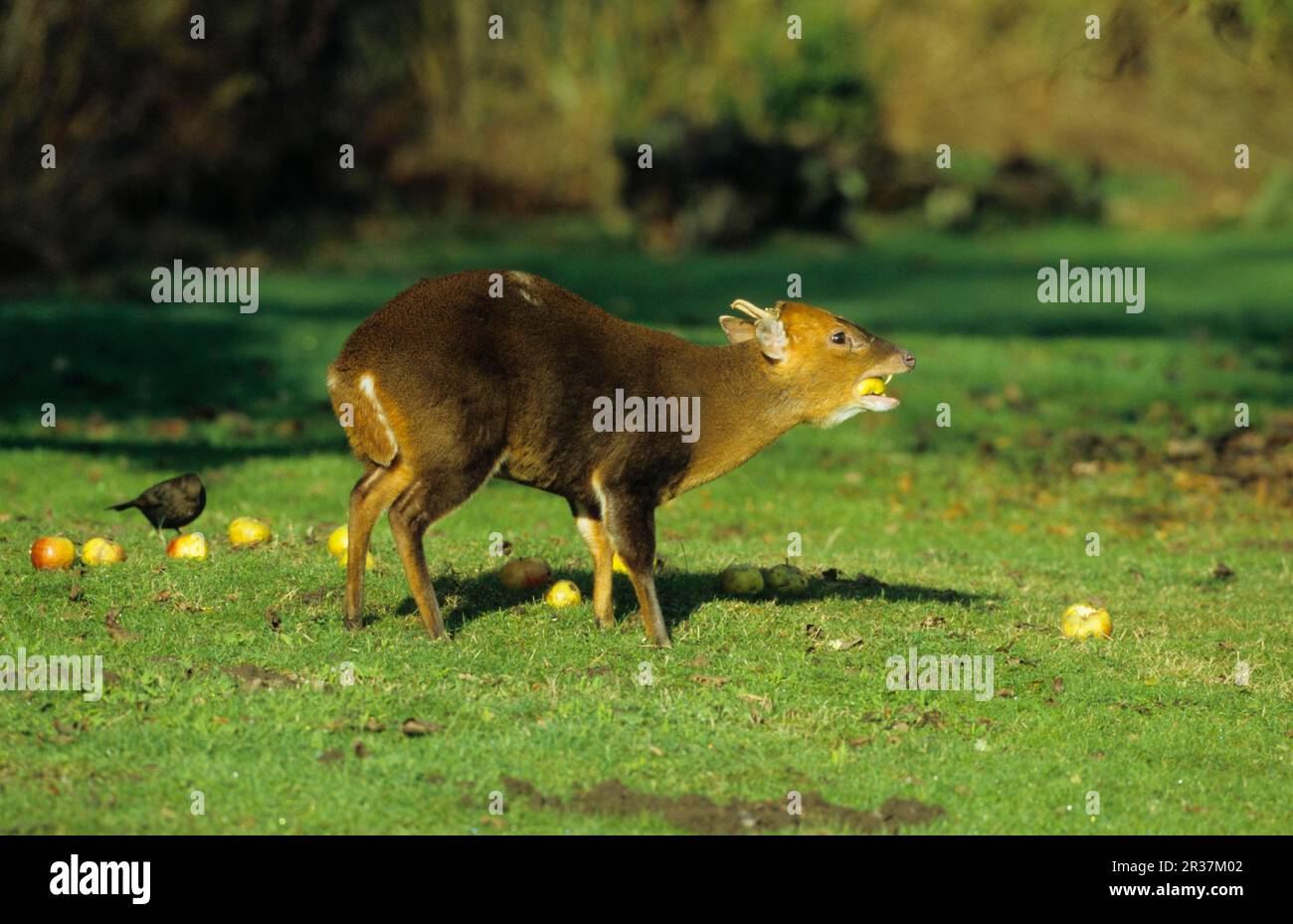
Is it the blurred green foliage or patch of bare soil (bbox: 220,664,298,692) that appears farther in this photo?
the blurred green foliage

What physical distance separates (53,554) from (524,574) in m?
2.58

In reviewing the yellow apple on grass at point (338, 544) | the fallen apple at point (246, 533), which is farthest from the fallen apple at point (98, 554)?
the yellow apple on grass at point (338, 544)

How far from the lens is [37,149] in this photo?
81.9 feet

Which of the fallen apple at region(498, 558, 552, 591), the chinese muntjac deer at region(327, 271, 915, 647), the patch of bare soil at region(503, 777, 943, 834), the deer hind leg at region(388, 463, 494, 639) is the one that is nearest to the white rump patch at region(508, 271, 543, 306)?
the chinese muntjac deer at region(327, 271, 915, 647)

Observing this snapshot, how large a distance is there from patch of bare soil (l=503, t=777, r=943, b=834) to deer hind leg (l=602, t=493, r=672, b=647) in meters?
1.72

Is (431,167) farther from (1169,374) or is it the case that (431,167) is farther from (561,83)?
(1169,374)

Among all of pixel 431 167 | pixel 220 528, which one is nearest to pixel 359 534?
pixel 220 528

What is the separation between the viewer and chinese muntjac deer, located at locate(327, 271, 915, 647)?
335 inches

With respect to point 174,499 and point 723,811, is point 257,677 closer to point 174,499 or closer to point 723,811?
point 723,811

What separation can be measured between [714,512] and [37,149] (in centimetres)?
1480

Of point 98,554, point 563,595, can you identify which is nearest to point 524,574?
point 563,595

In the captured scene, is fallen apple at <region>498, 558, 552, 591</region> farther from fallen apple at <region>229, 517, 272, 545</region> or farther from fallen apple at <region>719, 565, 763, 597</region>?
fallen apple at <region>229, 517, 272, 545</region>

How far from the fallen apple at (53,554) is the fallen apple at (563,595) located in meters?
2.63

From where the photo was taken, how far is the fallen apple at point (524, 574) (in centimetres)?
981
